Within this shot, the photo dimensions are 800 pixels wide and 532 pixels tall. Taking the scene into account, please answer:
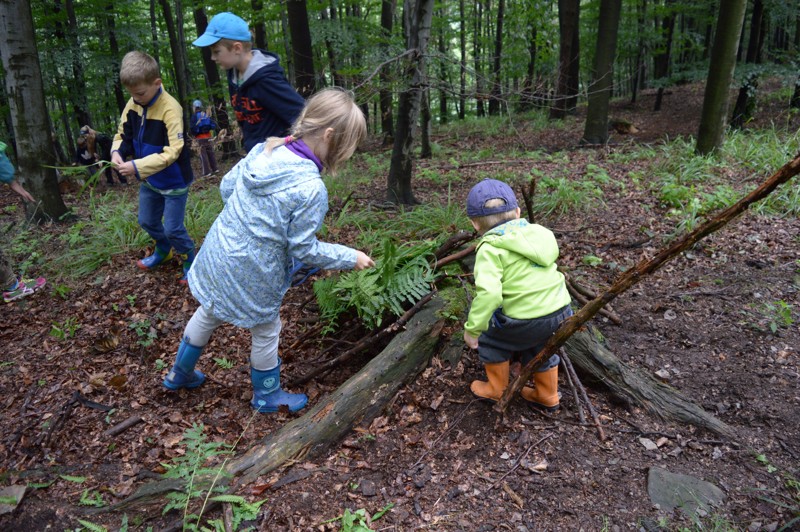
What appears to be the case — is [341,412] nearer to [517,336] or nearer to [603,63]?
[517,336]

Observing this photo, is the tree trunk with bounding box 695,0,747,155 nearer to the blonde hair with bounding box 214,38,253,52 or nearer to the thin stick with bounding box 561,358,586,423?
the thin stick with bounding box 561,358,586,423

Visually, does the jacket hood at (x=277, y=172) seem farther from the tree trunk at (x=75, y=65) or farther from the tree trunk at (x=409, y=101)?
the tree trunk at (x=75, y=65)

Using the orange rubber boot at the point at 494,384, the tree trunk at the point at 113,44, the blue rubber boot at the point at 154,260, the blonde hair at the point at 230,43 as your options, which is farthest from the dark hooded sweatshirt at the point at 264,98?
the tree trunk at the point at 113,44

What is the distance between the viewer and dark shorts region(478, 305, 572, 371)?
8.39ft

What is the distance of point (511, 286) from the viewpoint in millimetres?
2525

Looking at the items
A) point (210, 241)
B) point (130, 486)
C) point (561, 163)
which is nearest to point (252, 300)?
point (210, 241)

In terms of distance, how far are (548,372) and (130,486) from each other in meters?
2.35

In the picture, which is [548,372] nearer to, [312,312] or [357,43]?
[312,312]

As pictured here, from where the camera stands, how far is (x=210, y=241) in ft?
9.03

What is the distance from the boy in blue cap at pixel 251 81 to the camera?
363 centimetres

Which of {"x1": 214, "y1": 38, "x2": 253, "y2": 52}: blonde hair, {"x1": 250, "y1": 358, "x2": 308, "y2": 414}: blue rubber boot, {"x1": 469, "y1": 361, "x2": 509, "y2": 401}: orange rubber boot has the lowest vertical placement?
{"x1": 250, "y1": 358, "x2": 308, "y2": 414}: blue rubber boot

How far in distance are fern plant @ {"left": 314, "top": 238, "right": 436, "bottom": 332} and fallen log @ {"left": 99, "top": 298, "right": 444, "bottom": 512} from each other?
17 cm

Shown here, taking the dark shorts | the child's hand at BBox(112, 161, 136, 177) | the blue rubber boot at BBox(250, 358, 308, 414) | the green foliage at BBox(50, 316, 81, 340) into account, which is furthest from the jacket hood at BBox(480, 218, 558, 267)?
the green foliage at BBox(50, 316, 81, 340)

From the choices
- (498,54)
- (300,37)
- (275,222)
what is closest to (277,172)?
(275,222)
